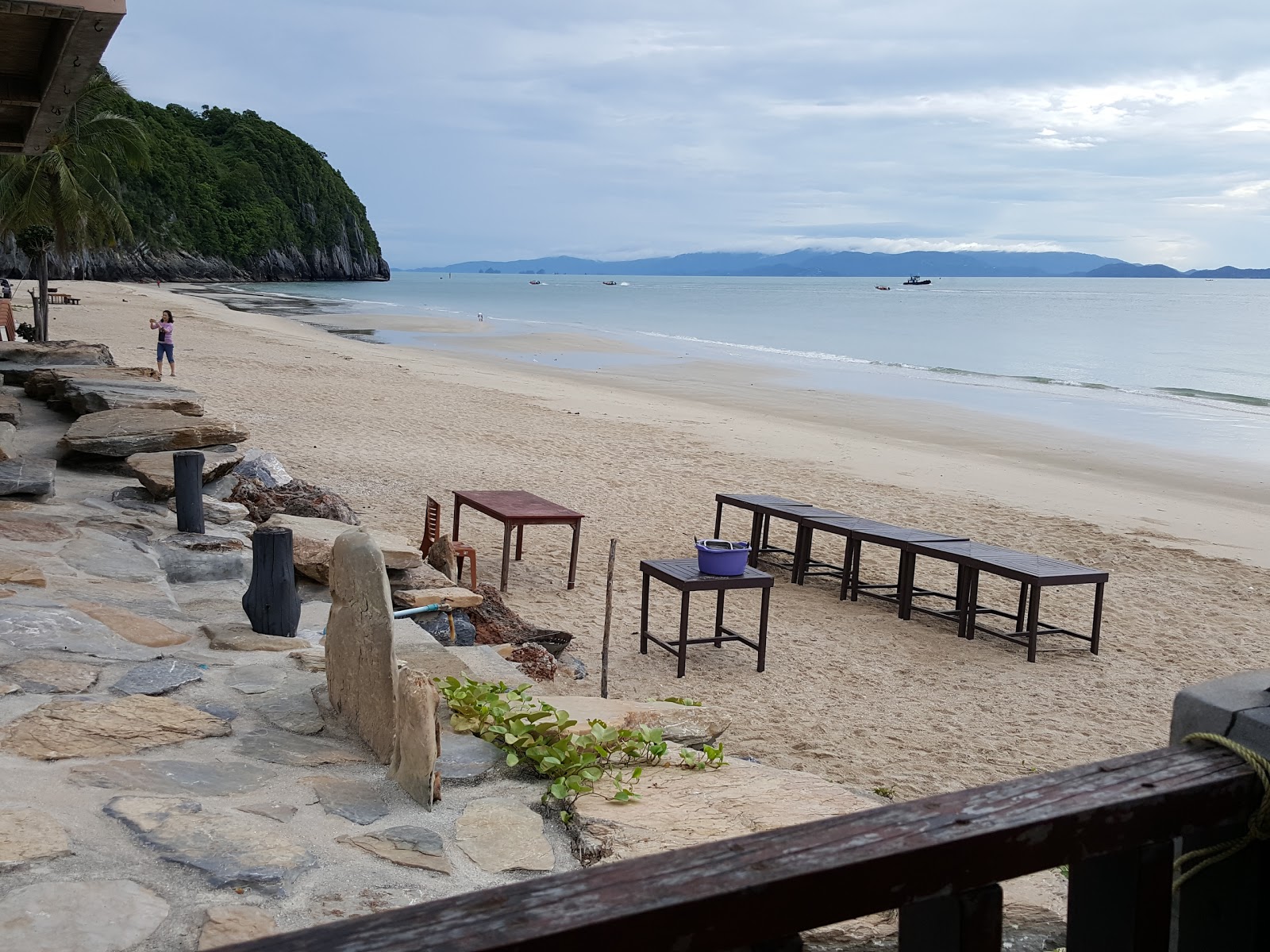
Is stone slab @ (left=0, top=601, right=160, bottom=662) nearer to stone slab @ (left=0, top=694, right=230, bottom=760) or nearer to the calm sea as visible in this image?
stone slab @ (left=0, top=694, right=230, bottom=760)

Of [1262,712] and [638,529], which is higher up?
[1262,712]

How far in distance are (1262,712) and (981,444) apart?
61.6 ft

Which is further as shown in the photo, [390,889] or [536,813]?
[536,813]

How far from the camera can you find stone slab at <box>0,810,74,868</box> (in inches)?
102

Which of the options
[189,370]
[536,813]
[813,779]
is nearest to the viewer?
[536,813]

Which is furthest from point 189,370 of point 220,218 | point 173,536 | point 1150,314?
point 220,218

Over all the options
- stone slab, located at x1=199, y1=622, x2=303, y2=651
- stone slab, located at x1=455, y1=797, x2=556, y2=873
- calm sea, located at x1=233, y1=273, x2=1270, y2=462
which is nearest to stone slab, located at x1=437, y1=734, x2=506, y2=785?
stone slab, located at x1=455, y1=797, x2=556, y2=873

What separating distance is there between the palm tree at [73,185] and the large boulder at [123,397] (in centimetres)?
1237

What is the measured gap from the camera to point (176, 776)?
325cm

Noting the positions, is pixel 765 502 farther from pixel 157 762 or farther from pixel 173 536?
pixel 157 762

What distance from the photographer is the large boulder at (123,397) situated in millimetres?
9375

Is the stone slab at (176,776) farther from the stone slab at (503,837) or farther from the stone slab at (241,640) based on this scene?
the stone slab at (241,640)

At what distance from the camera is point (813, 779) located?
3.88 m

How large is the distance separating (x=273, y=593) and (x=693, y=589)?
2.90 metres
